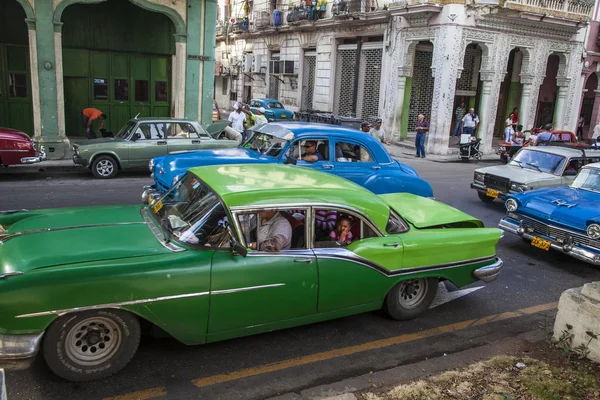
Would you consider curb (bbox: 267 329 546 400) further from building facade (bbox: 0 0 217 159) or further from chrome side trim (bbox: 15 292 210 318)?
building facade (bbox: 0 0 217 159)

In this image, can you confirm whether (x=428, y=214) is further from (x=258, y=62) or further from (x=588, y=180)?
(x=258, y=62)

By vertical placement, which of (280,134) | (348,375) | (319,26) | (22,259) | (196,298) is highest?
(319,26)

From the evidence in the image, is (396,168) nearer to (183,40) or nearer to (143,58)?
(183,40)

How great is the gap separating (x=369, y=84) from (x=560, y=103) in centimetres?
944

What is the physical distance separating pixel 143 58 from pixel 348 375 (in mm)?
16091

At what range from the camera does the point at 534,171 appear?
11.0 m

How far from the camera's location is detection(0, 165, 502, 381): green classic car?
12.2 feet

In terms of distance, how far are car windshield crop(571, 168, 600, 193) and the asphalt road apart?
4.44 ft

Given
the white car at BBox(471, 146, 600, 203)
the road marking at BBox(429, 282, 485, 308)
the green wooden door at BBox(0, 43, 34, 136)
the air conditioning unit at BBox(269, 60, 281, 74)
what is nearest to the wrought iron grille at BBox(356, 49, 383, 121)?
the air conditioning unit at BBox(269, 60, 281, 74)

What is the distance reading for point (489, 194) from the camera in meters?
11.3

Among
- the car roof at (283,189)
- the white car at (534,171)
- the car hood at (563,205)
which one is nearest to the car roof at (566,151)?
the white car at (534,171)

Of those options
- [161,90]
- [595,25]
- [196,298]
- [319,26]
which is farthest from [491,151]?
[196,298]

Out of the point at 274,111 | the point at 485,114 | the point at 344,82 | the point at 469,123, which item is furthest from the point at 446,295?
the point at 344,82

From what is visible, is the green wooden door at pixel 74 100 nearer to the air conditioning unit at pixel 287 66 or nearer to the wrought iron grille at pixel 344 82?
the wrought iron grille at pixel 344 82
